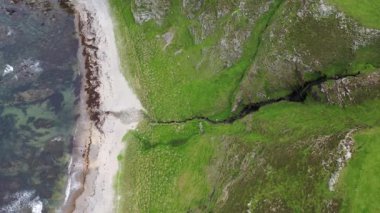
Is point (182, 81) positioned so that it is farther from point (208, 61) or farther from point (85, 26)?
point (85, 26)

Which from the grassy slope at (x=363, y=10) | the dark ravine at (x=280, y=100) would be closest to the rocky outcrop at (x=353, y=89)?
the dark ravine at (x=280, y=100)

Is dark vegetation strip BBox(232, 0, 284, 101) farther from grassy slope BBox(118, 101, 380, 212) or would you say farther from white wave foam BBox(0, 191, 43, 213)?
white wave foam BBox(0, 191, 43, 213)

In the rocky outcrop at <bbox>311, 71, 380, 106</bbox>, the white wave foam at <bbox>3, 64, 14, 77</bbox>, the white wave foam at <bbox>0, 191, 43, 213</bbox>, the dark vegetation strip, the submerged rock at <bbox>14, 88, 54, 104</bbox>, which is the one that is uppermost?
the dark vegetation strip

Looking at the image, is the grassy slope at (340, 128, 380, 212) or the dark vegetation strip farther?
the dark vegetation strip

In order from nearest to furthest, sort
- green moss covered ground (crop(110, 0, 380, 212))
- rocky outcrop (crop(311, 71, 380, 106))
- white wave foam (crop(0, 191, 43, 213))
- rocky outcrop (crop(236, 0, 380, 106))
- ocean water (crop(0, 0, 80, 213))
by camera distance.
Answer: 1. green moss covered ground (crop(110, 0, 380, 212))
2. rocky outcrop (crop(311, 71, 380, 106))
3. rocky outcrop (crop(236, 0, 380, 106))
4. white wave foam (crop(0, 191, 43, 213))
5. ocean water (crop(0, 0, 80, 213))

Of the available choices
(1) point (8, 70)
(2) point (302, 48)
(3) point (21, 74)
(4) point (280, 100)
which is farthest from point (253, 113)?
(1) point (8, 70)

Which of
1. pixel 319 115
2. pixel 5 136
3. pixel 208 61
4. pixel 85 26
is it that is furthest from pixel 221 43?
pixel 5 136

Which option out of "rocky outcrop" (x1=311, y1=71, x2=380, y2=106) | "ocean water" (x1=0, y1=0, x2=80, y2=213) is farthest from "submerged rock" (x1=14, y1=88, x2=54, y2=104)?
"rocky outcrop" (x1=311, y1=71, x2=380, y2=106)
